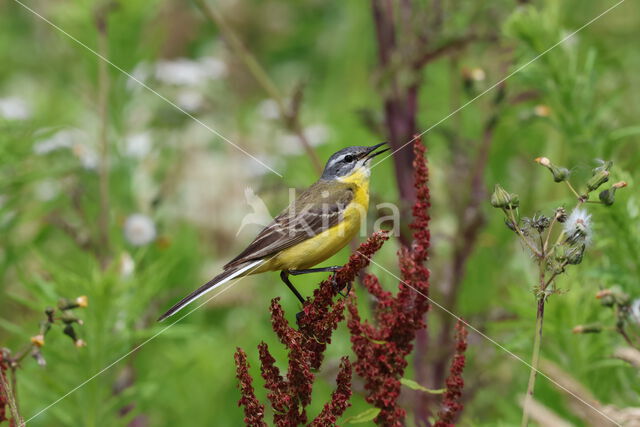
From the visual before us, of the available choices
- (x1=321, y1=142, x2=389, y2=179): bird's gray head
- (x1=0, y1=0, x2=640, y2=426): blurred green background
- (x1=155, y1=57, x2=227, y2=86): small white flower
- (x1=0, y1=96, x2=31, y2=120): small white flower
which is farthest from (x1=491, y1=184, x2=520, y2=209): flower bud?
(x1=155, y1=57, x2=227, y2=86): small white flower

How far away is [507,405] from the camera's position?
341 cm

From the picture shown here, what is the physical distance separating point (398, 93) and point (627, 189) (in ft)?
5.15

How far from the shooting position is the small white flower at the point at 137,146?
4.58 m

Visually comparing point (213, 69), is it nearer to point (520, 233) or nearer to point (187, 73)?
point (187, 73)

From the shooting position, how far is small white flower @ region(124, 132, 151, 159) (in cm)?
458

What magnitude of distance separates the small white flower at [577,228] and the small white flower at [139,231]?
2.58m

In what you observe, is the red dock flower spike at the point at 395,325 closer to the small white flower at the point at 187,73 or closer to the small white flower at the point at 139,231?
the small white flower at the point at 139,231

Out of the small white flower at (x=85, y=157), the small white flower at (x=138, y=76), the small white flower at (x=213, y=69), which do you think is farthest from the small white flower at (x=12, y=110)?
the small white flower at (x=213, y=69)

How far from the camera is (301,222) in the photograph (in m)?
3.03

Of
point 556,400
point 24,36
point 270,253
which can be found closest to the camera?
point 270,253

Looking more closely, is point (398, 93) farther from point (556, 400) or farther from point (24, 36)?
point (24, 36)

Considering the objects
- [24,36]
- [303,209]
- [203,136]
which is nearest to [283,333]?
[303,209]

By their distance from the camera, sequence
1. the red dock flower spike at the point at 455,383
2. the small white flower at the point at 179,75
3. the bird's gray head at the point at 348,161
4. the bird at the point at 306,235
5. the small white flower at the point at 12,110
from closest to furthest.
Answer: the red dock flower spike at the point at 455,383, the bird at the point at 306,235, the bird's gray head at the point at 348,161, the small white flower at the point at 12,110, the small white flower at the point at 179,75

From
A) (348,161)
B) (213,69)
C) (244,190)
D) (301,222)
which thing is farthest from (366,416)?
(213,69)
